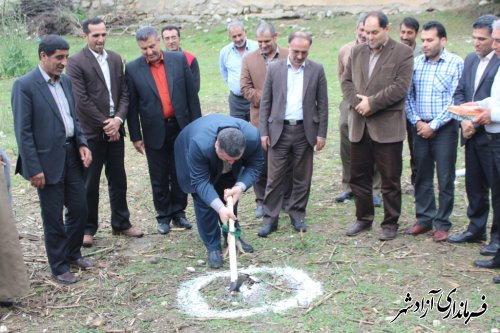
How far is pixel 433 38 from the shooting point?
5.84 metres

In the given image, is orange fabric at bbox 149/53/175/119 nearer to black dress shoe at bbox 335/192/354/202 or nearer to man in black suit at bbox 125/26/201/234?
man in black suit at bbox 125/26/201/234

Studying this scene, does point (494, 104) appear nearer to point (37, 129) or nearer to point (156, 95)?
point (156, 95)

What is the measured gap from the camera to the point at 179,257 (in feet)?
19.9

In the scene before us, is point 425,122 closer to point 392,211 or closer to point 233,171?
point 392,211

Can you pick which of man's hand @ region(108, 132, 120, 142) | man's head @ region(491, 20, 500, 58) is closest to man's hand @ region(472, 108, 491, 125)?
man's head @ region(491, 20, 500, 58)

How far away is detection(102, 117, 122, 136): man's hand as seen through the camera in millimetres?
6121

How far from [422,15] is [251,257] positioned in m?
13.0

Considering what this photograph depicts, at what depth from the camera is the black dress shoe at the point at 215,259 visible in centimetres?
576

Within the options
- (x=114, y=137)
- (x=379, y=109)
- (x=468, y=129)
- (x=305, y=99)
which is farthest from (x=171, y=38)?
(x=468, y=129)

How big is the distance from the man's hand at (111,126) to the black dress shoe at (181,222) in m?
1.20

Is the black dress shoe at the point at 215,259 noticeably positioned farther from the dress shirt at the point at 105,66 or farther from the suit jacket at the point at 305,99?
the dress shirt at the point at 105,66

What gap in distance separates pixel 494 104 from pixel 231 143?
210 centimetres

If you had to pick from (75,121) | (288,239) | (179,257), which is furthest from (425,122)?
(75,121)

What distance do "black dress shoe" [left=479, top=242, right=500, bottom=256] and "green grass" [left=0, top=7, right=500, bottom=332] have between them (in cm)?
8
